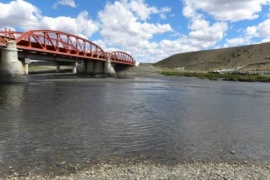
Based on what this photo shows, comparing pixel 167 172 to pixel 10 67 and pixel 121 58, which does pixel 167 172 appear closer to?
pixel 10 67

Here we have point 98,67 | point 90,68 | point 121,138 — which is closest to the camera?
point 121,138

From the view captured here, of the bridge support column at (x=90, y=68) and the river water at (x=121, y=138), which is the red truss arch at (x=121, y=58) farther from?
the river water at (x=121, y=138)

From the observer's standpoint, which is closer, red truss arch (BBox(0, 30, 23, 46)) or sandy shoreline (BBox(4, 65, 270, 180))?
sandy shoreline (BBox(4, 65, 270, 180))

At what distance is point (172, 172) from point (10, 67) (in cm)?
5517

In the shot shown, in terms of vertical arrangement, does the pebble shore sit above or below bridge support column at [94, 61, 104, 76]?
below

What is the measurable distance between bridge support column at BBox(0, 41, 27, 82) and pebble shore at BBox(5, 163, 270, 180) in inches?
2066

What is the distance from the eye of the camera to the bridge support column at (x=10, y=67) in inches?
2311

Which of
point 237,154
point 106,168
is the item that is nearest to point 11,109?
point 106,168

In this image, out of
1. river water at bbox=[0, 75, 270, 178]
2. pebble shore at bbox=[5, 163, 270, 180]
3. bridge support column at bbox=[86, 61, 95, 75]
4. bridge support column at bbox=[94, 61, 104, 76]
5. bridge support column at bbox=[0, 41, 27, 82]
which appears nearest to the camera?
pebble shore at bbox=[5, 163, 270, 180]

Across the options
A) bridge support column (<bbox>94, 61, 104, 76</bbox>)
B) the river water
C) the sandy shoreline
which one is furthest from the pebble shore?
bridge support column (<bbox>94, 61, 104, 76</bbox>)

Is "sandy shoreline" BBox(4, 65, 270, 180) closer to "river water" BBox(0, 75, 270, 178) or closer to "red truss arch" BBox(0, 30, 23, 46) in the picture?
"river water" BBox(0, 75, 270, 178)

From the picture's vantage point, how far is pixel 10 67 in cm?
5912

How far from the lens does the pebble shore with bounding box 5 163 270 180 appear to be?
1020 cm

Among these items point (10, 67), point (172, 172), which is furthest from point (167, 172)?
point (10, 67)
